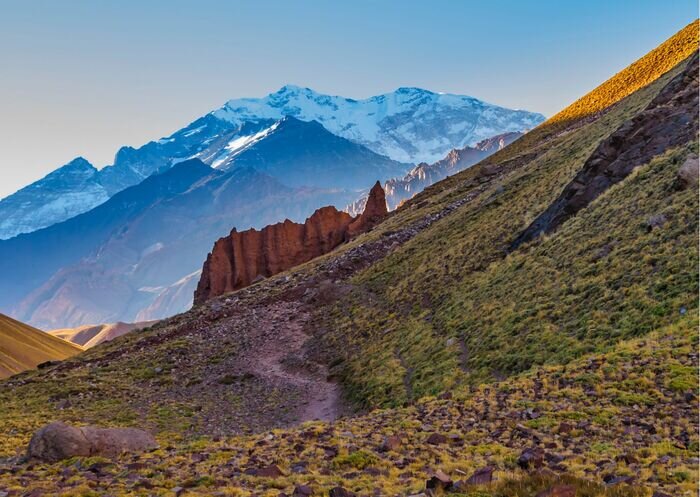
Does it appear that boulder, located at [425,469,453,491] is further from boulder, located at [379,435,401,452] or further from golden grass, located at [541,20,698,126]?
golden grass, located at [541,20,698,126]

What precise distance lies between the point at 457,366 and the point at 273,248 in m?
61.8

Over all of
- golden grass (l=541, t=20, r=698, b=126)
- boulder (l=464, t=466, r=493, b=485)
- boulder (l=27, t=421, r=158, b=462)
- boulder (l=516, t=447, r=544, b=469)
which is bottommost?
boulder (l=516, t=447, r=544, b=469)

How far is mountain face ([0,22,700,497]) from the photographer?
45.2 ft

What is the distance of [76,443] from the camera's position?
56.4 feet

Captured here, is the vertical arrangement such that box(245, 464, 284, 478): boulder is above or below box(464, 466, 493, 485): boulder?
above

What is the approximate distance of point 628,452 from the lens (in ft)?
43.7

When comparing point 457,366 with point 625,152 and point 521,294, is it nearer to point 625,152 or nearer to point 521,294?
point 521,294

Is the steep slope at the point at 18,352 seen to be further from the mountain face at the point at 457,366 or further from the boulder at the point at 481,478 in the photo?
the boulder at the point at 481,478

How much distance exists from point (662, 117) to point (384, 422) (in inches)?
1360

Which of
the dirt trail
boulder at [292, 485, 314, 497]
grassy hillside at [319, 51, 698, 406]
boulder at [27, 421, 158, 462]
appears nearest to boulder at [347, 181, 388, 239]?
the dirt trail

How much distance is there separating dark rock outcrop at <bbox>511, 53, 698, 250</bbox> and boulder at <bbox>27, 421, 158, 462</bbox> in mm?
29302

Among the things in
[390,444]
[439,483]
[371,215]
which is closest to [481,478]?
[439,483]

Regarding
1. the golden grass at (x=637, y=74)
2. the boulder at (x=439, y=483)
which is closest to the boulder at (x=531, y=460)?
the boulder at (x=439, y=483)

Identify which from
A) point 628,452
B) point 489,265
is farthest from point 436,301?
point 628,452
